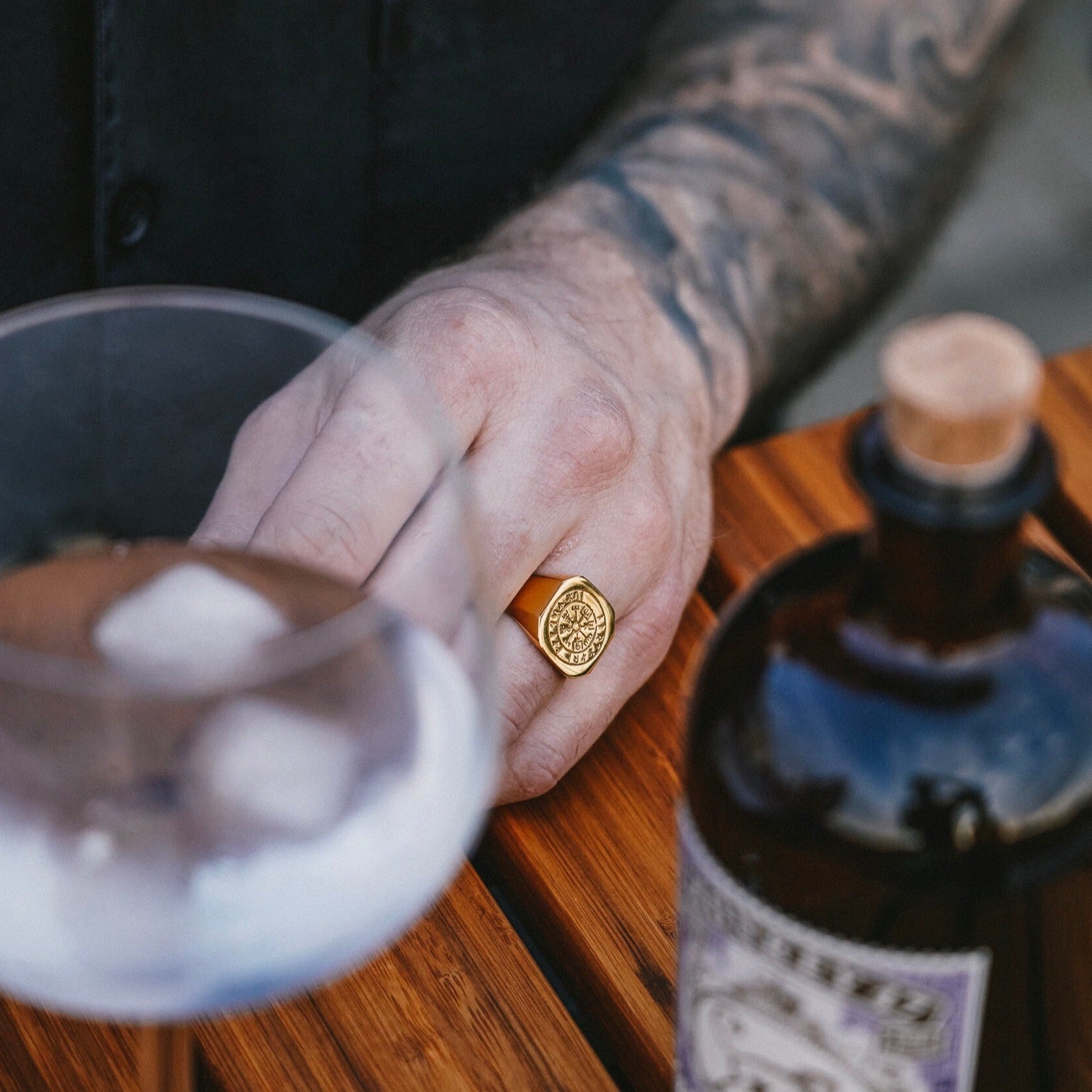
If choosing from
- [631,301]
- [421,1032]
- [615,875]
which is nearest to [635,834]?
[615,875]

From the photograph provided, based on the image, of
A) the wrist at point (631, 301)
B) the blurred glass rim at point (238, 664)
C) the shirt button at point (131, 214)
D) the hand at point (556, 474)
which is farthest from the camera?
the shirt button at point (131, 214)

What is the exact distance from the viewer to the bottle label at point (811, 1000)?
0.38 m

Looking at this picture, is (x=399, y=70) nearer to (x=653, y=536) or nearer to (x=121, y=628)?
(x=653, y=536)

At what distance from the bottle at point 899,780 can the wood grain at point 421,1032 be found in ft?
0.45

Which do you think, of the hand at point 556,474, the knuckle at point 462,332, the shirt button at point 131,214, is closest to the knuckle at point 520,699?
the hand at point 556,474

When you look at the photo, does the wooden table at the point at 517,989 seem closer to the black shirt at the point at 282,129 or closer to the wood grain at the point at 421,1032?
the wood grain at the point at 421,1032

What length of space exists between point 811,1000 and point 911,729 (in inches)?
3.2

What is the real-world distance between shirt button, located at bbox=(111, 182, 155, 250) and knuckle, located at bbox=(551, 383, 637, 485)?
1.27 feet

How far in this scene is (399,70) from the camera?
102cm

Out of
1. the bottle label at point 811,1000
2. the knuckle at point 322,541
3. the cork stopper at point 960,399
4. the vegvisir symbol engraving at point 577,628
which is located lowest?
the vegvisir symbol engraving at point 577,628

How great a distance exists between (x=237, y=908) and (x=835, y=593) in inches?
7.0

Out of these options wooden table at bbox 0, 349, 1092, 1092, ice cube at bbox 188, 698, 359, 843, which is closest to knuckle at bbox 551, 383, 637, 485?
wooden table at bbox 0, 349, 1092, 1092

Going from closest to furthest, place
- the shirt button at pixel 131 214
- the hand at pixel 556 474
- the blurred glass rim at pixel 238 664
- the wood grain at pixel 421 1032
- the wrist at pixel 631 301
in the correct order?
the blurred glass rim at pixel 238 664
the wood grain at pixel 421 1032
the hand at pixel 556 474
the wrist at pixel 631 301
the shirt button at pixel 131 214

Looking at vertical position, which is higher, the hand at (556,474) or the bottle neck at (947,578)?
the bottle neck at (947,578)
